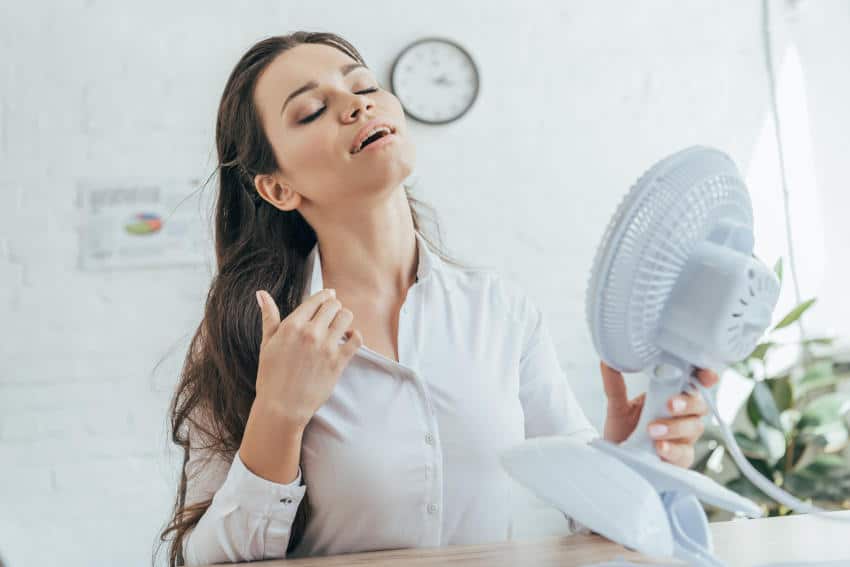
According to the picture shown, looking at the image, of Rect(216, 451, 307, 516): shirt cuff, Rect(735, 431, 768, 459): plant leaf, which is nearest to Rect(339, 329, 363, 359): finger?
Rect(216, 451, 307, 516): shirt cuff

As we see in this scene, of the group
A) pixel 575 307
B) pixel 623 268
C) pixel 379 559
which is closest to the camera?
pixel 623 268

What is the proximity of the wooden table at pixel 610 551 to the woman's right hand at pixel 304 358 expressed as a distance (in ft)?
0.63

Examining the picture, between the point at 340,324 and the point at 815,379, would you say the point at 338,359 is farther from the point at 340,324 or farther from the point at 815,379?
the point at 815,379

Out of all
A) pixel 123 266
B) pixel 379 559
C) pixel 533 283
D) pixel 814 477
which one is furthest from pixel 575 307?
pixel 379 559

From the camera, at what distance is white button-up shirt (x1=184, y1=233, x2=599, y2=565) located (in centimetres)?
117

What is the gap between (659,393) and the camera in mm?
895

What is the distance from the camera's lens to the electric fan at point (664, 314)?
0.80 m

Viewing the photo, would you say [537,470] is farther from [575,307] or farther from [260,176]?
[575,307]

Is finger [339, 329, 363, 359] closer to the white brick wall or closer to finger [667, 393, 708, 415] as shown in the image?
finger [667, 393, 708, 415]

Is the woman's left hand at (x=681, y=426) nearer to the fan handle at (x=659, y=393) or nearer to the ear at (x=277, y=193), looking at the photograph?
the fan handle at (x=659, y=393)

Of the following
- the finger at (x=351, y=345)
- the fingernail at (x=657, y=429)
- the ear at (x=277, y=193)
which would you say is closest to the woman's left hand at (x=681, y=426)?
the fingernail at (x=657, y=429)

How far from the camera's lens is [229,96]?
4.88ft

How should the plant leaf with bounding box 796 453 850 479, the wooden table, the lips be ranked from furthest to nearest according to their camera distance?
the plant leaf with bounding box 796 453 850 479 → the lips → the wooden table

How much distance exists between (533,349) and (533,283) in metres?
1.73
